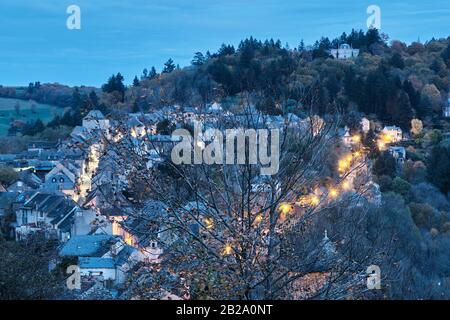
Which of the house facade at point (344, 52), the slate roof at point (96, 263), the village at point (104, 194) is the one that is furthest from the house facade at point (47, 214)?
the house facade at point (344, 52)

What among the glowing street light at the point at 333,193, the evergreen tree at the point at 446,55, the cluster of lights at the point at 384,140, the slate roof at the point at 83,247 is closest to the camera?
the glowing street light at the point at 333,193

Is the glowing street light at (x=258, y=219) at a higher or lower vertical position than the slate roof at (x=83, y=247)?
higher

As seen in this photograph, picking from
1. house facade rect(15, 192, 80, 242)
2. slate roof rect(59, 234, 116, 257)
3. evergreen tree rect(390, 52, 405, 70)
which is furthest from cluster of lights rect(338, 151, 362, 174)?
evergreen tree rect(390, 52, 405, 70)

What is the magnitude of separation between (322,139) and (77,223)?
1441cm

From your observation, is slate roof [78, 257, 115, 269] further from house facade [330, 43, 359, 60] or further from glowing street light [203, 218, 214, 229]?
house facade [330, 43, 359, 60]

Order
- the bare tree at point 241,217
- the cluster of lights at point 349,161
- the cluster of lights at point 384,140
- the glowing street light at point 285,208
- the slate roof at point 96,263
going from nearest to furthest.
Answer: the bare tree at point 241,217, the glowing street light at point 285,208, the cluster of lights at point 349,161, the slate roof at point 96,263, the cluster of lights at point 384,140

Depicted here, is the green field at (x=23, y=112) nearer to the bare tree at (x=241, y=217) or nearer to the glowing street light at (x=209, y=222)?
the bare tree at (x=241, y=217)

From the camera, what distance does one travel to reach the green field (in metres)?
50.6

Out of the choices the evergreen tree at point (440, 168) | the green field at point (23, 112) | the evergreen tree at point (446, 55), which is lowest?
the evergreen tree at point (440, 168)

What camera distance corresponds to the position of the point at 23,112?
5281 centimetres

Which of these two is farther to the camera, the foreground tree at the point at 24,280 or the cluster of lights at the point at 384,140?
the cluster of lights at the point at 384,140

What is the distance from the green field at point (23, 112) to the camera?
166ft

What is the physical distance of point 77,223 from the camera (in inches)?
732
